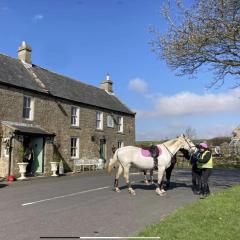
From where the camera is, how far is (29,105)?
26719 mm

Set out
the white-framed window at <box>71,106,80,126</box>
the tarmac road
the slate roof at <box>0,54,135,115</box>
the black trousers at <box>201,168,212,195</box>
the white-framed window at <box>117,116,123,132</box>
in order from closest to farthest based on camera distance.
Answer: the tarmac road, the black trousers at <box>201,168,212,195</box>, the slate roof at <box>0,54,135,115</box>, the white-framed window at <box>71,106,80,126</box>, the white-framed window at <box>117,116,123,132</box>

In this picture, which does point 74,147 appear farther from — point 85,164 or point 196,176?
point 196,176

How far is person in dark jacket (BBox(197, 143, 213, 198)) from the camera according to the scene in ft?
45.1

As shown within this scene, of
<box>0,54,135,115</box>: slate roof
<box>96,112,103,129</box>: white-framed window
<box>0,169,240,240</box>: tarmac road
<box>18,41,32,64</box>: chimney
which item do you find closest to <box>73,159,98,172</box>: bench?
<box>96,112,103,129</box>: white-framed window

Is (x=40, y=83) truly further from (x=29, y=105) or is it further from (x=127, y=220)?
(x=127, y=220)

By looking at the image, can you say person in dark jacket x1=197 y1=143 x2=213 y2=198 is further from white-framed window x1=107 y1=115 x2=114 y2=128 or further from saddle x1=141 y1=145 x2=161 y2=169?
white-framed window x1=107 y1=115 x2=114 y2=128

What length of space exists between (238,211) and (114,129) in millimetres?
26833

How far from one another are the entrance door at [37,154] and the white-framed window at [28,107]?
5.37 ft

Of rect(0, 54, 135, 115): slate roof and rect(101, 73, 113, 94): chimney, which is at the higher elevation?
rect(101, 73, 113, 94): chimney

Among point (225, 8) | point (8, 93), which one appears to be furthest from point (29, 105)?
point (225, 8)

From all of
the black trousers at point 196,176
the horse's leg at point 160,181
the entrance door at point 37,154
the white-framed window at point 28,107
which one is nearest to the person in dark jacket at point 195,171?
the black trousers at point 196,176

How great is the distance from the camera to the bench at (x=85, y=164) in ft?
100.0

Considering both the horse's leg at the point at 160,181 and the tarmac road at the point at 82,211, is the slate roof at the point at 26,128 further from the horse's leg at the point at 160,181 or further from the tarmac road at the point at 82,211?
the horse's leg at the point at 160,181

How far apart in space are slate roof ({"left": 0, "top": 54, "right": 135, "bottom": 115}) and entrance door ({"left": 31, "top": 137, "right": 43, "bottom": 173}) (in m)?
3.59
